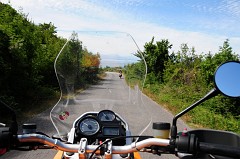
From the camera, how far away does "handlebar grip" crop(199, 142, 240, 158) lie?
165cm

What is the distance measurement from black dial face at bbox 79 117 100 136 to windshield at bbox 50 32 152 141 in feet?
1.12

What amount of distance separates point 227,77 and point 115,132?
105 centimetres

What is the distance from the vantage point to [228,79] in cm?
199

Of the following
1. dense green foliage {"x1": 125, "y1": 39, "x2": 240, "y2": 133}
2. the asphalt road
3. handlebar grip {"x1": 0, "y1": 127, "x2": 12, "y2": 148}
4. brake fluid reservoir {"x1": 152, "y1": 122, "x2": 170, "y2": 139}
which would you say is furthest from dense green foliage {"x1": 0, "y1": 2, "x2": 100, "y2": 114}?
handlebar grip {"x1": 0, "y1": 127, "x2": 12, "y2": 148}

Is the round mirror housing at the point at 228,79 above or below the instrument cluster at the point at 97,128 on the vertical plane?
above

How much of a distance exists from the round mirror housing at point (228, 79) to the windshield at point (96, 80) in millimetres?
1145

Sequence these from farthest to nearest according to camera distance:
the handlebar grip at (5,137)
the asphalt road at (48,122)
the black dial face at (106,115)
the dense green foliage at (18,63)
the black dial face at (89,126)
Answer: the dense green foliage at (18,63)
the asphalt road at (48,122)
the black dial face at (106,115)
the black dial face at (89,126)
the handlebar grip at (5,137)

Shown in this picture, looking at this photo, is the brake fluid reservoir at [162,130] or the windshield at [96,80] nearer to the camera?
the brake fluid reservoir at [162,130]

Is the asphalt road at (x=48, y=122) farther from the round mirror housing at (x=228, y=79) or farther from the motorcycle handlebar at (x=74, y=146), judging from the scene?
the round mirror housing at (x=228, y=79)

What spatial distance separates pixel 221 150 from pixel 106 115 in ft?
4.42

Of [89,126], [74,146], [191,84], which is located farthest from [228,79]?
[191,84]

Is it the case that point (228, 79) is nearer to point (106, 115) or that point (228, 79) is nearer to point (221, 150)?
point (221, 150)

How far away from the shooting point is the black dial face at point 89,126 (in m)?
2.58

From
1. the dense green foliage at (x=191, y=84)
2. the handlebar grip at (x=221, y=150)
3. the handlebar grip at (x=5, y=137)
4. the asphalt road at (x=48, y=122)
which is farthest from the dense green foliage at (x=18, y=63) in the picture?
the handlebar grip at (x=221, y=150)
